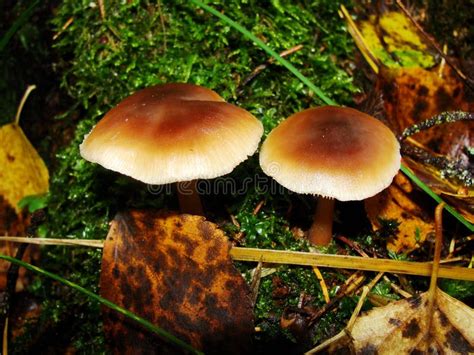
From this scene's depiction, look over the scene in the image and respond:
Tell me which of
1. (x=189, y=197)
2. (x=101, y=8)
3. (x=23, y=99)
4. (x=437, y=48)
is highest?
(x=101, y=8)

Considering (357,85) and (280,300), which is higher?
(357,85)

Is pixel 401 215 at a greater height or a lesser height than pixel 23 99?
lesser

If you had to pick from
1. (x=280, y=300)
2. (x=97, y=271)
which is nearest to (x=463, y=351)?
(x=280, y=300)

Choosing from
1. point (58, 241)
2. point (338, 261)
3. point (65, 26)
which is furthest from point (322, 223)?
point (65, 26)

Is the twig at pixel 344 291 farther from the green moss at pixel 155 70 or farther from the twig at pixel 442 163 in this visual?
the twig at pixel 442 163

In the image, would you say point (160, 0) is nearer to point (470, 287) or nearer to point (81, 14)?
point (81, 14)

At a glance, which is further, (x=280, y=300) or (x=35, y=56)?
(x=35, y=56)

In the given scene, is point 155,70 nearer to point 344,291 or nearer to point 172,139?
point 172,139
